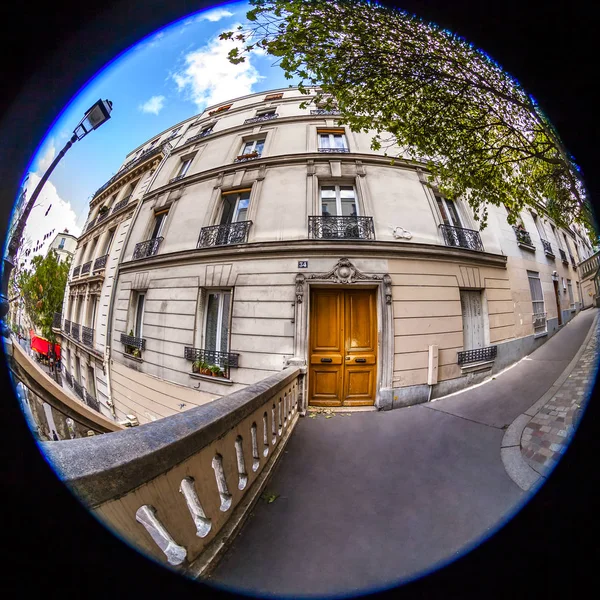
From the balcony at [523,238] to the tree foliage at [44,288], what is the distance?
2.07 metres

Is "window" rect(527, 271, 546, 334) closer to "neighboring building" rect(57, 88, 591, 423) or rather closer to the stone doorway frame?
"neighboring building" rect(57, 88, 591, 423)

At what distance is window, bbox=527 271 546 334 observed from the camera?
3.45 feet

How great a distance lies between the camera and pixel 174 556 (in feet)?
3.04

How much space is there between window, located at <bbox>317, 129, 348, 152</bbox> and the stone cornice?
62 cm

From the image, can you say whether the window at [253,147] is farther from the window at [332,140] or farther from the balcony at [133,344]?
the balcony at [133,344]

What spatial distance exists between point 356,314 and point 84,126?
1.41m

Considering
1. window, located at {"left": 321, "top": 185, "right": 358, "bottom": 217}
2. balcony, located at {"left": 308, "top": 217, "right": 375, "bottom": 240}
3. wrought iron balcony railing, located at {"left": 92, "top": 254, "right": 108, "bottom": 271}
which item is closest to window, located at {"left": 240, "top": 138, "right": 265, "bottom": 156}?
window, located at {"left": 321, "top": 185, "right": 358, "bottom": 217}

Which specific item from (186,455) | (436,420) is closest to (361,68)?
(436,420)

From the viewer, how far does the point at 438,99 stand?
3.30 ft

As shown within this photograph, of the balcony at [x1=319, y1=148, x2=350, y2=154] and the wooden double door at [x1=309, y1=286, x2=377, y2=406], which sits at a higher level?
the balcony at [x1=319, y1=148, x2=350, y2=154]

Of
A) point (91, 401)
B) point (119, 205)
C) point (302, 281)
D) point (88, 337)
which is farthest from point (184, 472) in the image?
point (119, 205)

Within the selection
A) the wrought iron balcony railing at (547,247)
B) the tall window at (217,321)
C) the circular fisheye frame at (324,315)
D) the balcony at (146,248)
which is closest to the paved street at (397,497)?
the circular fisheye frame at (324,315)

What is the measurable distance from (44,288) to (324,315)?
1301mm

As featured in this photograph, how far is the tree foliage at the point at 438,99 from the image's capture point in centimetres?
88
